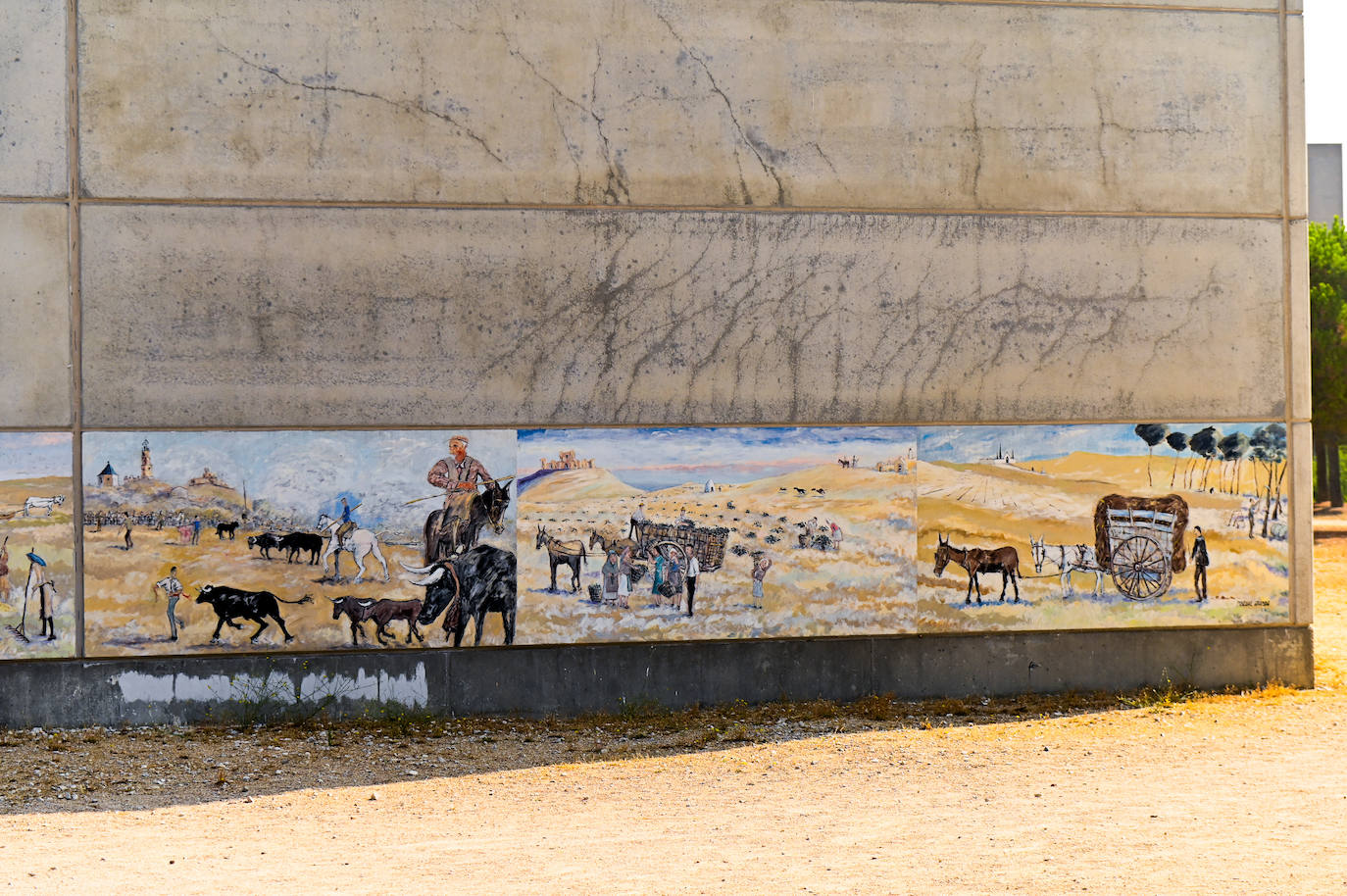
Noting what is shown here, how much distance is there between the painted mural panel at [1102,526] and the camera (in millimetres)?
9047

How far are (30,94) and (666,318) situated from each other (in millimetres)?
4987

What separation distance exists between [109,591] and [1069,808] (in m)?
6.80

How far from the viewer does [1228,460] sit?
9289mm

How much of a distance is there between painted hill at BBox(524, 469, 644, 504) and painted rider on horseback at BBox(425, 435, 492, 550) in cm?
45

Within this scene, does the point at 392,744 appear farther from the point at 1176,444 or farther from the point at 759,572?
the point at 1176,444

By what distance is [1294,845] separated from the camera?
220 inches

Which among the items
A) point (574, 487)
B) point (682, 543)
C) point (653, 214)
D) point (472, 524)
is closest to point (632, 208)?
point (653, 214)

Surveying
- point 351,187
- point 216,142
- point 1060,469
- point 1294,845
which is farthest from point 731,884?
point 216,142

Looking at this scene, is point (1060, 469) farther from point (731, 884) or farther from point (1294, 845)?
point (731, 884)

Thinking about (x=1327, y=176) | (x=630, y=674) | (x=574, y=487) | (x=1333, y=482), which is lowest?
(x=630, y=674)

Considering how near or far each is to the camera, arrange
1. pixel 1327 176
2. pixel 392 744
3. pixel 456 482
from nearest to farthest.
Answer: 1. pixel 392 744
2. pixel 456 482
3. pixel 1327 176

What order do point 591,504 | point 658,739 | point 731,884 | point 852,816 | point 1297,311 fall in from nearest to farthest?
point 731,884 → point 852,816 → point 658,739 → point 591,504 → point 1297,311

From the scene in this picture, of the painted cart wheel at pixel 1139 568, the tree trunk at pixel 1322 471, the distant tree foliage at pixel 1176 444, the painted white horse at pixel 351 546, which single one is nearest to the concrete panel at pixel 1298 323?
the distant tree foliage at pixel 1176 444

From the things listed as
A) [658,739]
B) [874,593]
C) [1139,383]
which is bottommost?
[658,739]
